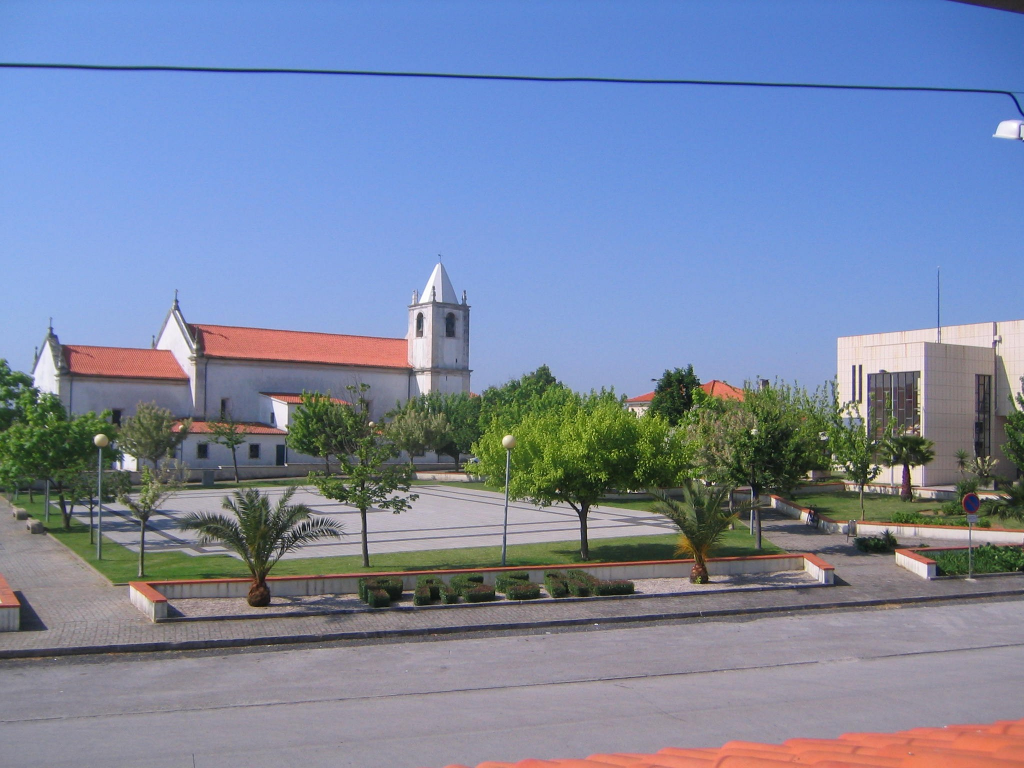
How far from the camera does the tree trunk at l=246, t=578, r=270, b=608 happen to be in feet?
54.6

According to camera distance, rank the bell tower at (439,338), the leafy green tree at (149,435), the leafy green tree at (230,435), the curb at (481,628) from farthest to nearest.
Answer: the bell tower at (439,338) → the leafy green tree at (230,435) → the leafy green tree at (149,435) → the curb at (481,628)

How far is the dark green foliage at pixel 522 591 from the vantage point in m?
17.9

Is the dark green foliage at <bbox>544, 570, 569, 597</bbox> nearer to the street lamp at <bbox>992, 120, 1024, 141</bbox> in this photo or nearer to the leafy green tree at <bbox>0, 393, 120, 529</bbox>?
the street lamp at <bbox>992, 120, 1024, 141</bbox>

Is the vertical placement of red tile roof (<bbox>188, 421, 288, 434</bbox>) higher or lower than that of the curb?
higher

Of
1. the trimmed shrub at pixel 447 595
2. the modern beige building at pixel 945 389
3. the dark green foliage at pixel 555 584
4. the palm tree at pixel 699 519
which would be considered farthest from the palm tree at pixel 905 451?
the trimmed shrub at pixel 447 595

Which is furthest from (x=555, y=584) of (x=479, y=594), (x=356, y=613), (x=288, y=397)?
(x=288, y=397)

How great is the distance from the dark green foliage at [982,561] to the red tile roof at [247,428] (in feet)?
149

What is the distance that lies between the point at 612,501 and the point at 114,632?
2750 cm

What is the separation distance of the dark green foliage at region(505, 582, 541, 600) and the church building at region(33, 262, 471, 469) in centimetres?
3823

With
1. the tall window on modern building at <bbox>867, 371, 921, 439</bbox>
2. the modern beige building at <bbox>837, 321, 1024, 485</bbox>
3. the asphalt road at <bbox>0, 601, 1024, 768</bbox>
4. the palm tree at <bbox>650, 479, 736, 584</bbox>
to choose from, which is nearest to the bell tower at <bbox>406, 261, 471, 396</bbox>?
the modern beige building at <bbox>837, 321, 1024, 485</bbox>

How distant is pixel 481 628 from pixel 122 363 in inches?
2021

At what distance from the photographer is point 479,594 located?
57.7ft

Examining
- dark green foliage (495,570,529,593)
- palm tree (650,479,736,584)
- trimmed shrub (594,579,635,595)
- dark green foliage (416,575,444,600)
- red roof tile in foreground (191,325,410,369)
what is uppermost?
red roof tile in foreground (191,325,410,369)

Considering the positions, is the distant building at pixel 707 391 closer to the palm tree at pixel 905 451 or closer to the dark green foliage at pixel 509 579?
the palm tree at pixel 905 451
